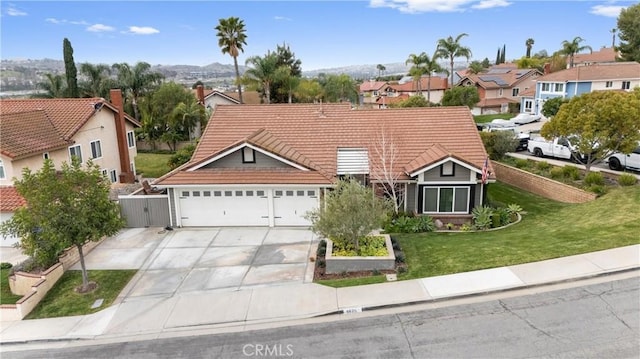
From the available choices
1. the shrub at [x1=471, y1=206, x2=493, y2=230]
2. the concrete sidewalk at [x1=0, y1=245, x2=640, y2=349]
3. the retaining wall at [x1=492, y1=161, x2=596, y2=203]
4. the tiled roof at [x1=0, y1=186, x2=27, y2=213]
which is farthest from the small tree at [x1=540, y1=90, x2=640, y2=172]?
the tiled roof at [x1=0, y1=186, x2=27, y2=213]

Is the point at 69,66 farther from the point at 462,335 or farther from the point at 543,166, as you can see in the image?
the point at 462,335

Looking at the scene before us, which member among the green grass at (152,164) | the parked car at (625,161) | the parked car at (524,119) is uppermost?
the parked car at (524,119)

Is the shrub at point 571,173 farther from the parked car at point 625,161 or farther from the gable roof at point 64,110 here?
the gable roof at point 64,110

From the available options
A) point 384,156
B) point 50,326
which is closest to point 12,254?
point 50,326

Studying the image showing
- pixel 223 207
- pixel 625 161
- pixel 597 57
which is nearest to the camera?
pixel 223 207

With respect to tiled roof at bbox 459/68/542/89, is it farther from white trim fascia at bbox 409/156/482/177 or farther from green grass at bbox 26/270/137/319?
green grass at bbox 26/270/137/319

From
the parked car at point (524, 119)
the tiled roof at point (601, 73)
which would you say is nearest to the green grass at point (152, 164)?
the parked car at point (524, 119)

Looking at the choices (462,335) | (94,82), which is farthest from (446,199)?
(94,82)
